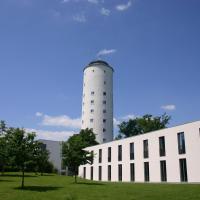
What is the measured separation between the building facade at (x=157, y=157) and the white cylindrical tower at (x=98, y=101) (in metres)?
26.7

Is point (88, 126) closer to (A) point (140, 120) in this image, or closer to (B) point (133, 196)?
(A) point (140, 120)

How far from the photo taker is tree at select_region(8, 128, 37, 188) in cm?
2658

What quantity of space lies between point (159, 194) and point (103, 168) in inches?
1252

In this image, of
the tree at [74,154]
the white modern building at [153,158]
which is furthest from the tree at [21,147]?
the white modern building at [153,158]

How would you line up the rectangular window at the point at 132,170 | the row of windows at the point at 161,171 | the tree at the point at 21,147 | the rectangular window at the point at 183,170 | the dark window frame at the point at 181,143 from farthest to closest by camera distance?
the rectangular window at the point at 132,170, the dark window frame at the point at 181,143, the row of windows at the point at 161,171, the rectangular window at the point at 183,170, the tree at the point at 21,147

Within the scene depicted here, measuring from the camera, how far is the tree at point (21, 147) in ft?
87.2

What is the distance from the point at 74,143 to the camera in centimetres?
3834

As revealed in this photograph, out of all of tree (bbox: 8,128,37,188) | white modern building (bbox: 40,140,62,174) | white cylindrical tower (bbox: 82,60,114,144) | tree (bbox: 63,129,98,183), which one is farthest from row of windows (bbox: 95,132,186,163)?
white modern building (bbox: 40,140,62,174)

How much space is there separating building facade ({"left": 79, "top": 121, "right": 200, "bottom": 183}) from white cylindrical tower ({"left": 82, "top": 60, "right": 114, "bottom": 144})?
87.7 feet

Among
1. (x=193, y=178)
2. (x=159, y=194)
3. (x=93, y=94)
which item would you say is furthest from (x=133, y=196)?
(x=93, y=94)

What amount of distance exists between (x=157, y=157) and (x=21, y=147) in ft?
63.3

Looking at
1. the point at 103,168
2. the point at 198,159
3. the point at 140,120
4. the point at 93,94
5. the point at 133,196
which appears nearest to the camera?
the point at 133,196

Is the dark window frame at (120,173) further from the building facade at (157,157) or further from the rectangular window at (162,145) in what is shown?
the rectangular window at (162,145)

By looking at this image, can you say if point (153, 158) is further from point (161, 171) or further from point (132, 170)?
point (132, 170)
